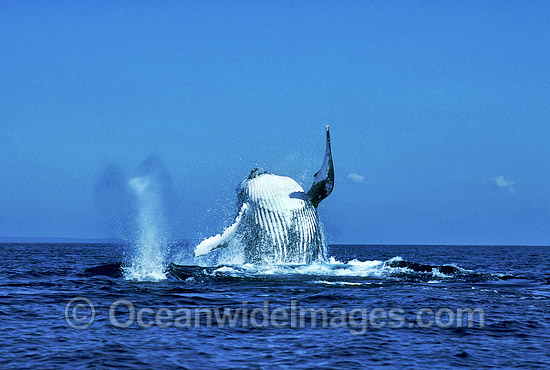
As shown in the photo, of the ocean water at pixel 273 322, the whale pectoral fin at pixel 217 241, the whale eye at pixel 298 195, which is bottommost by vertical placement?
the ocean water at pixel 273 322

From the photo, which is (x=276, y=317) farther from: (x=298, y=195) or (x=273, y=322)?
(x=298, y=195)

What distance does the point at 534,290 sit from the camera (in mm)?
17469

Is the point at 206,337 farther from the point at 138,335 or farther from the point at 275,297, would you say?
the point at 275,297

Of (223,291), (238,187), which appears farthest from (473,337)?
(238,187)

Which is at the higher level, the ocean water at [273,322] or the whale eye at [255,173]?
the whale eye at [255,173]

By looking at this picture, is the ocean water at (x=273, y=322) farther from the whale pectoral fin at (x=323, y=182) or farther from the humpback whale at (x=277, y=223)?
the whale pectoral fin at (x=323, y=182)

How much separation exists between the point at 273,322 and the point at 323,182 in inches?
326

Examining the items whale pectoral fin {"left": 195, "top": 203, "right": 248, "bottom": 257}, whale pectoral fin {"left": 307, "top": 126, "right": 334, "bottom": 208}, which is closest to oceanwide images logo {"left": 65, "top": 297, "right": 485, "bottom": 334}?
whale pectoral fin {"left": 195, "top": 203, "right": 248, "bottom": 257}

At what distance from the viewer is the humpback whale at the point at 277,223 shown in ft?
61.3

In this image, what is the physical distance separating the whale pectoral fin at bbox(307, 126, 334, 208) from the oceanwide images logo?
641 cm

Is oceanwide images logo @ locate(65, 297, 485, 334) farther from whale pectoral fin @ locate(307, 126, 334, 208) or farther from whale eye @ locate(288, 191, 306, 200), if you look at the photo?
whale pectoral fin @ locate(307, 126, 334, 208)

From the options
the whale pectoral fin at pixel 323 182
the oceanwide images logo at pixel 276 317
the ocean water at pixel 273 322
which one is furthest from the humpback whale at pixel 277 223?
the oceanwide images logo at pixel 276 317

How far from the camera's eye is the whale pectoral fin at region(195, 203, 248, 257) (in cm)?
1773

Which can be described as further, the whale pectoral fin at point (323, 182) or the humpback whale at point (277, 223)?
the whale pectoral fin at point (323, 182)
